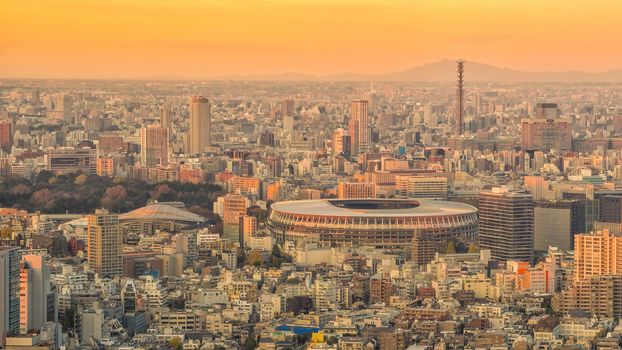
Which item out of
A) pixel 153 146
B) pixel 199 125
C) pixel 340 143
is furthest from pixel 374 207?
pixel 199 125

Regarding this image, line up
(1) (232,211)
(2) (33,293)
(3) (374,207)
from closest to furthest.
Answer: (2) (33,293)
(3) (374,207)
(1) (232,211)

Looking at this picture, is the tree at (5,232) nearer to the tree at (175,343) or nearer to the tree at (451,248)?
the tree at (451,248)

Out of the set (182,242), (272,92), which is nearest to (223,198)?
(182,242)

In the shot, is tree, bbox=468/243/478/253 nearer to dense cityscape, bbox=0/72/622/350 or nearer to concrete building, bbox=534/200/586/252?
dense cityscape, bbox=0/72/622/350

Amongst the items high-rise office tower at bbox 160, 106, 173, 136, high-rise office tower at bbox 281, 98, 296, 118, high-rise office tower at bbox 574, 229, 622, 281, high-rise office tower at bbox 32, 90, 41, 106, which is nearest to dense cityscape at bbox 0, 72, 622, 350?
high-rise office tower at bbox 574, 229, 622, 281

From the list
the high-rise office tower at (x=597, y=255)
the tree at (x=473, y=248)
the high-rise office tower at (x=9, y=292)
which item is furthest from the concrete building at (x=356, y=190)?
the high-rise office tower at (x=9, y=292)

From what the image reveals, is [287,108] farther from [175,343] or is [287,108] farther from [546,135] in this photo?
[175,343]
